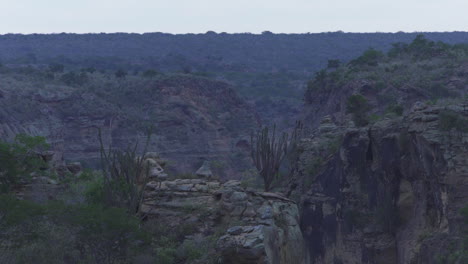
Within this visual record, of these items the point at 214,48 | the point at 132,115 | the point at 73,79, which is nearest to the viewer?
the point at 132,115

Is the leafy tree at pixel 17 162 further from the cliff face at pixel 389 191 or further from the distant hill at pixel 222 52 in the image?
the distant hill at pixel 222 52

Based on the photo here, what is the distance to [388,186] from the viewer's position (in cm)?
3222

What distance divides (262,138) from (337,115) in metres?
25.7

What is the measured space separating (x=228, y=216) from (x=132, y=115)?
48.2m

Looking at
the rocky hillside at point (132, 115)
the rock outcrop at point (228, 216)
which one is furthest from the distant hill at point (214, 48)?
the rock outcrop at point (228, 216)

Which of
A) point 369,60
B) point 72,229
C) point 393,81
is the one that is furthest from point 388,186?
point 369,60

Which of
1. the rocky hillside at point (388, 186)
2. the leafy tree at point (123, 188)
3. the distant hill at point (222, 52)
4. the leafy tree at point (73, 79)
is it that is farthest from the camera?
the distant hill at point (222, 52)

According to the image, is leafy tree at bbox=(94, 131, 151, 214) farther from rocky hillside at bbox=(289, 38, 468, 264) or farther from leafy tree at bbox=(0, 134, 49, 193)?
rocky hillside at bbox=(289, 38, 468, 264)

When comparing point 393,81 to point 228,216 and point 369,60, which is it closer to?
point 369,60

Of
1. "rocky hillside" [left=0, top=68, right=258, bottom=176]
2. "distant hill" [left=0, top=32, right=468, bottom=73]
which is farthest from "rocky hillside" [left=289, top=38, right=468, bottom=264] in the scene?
"distant hill" [left=0, top=32, right=468, bottom=73]

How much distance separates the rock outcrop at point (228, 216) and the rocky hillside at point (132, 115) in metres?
35.0

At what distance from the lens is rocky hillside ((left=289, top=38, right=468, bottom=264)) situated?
2788cm

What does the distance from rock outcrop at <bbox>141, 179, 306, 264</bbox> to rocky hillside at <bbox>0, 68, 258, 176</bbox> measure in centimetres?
3495

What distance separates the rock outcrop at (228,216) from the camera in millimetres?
19312
